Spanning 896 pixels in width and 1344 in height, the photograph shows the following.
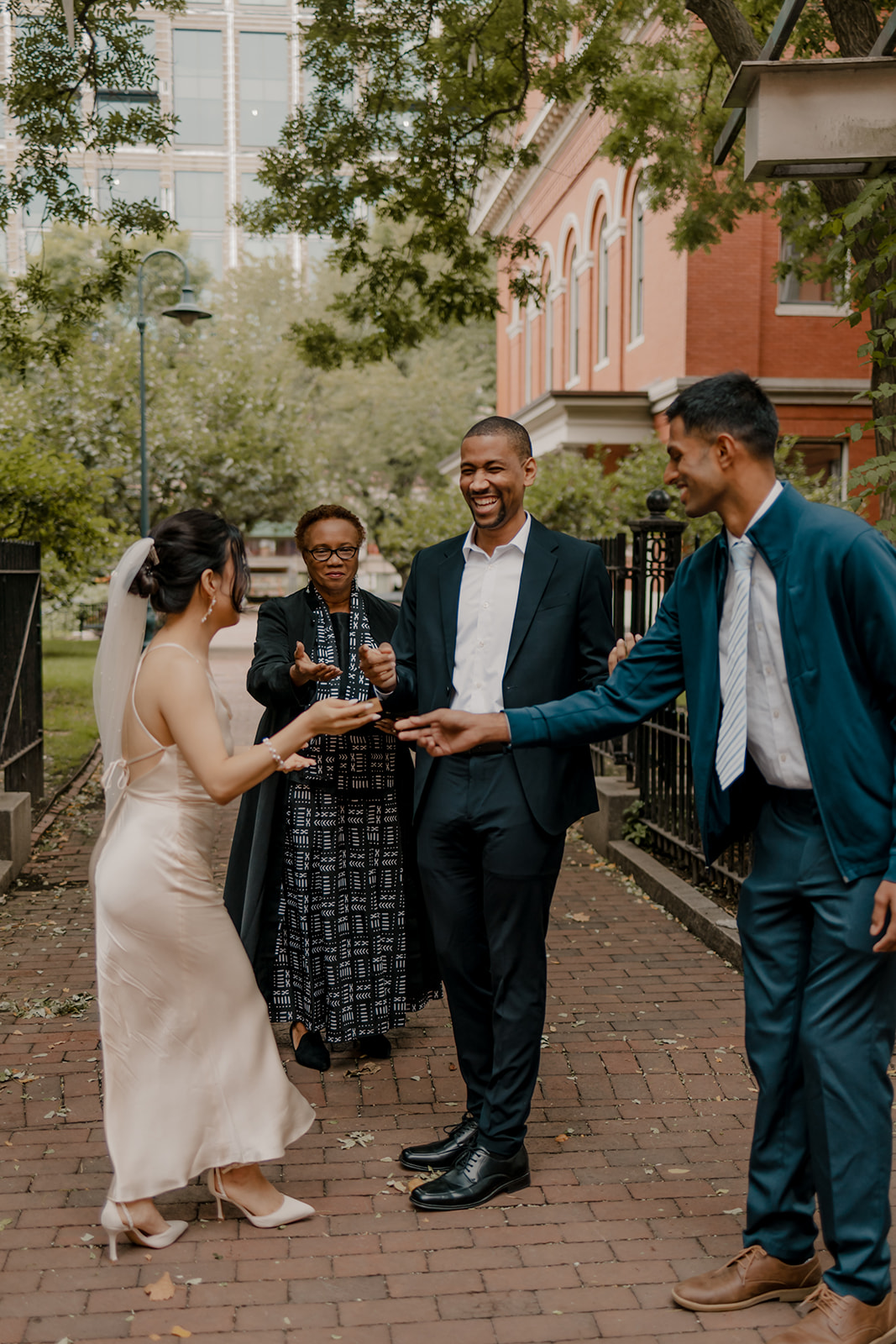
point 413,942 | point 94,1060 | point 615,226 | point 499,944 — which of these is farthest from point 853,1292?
point 615,226

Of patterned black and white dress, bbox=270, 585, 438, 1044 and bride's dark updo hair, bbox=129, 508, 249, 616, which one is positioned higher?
bride's dark updo hair, bbox=129, 508, 249, 616

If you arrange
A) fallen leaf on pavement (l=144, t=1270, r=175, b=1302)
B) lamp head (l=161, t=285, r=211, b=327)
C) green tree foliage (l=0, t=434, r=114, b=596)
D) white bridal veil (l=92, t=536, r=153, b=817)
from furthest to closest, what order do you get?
lamp head (l=161, t=285, r=211, b=327), green tree foliage (l=0, t=434, r=114, b=596), white bridal veil (l=92, t=536, r=153, b=817), fallen leaf on pavement (l=144, t=1270, r=175, b=1302)

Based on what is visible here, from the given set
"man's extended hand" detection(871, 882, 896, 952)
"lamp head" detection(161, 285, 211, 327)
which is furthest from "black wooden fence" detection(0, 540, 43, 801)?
"lamp head" detection(161, 285, 211, 327)

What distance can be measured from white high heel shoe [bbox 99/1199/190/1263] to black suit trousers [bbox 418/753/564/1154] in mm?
933

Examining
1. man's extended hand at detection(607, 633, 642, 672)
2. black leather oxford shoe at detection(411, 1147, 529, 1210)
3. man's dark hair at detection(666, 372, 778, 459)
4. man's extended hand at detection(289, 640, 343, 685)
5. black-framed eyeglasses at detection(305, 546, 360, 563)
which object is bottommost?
black leather oxford shoe at detection(411, 1147, 529, 1210)

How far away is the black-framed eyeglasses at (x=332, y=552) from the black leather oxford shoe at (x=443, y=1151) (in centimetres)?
202

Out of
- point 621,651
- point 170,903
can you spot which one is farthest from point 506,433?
point 170,903

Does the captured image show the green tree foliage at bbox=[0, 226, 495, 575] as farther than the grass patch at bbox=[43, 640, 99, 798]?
Yes

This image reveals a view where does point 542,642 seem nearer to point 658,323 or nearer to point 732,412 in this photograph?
point 732,412

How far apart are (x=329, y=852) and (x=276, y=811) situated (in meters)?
0.26

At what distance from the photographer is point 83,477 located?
49.9 ft

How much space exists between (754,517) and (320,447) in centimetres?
3319

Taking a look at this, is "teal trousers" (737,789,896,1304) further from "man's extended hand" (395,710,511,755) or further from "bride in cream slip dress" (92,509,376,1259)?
"bride in cream slip dress" (92,509,376,1259)

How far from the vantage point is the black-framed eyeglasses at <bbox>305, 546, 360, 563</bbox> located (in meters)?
4.70
